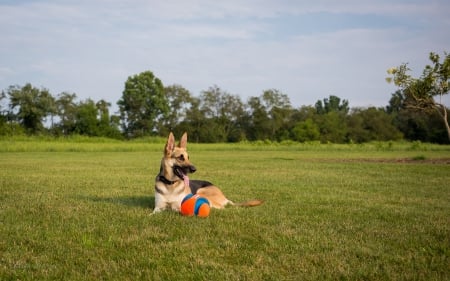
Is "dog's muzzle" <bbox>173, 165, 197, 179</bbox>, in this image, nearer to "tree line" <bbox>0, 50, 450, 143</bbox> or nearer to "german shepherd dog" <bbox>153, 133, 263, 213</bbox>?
"german shepherd dog" <bbox>153, 133, 263, 213</bbox>

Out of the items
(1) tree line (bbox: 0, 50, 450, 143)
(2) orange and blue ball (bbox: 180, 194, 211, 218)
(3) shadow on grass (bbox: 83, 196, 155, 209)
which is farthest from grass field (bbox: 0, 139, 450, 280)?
(1) tree line (bbox: 0, 50, 450, 143)

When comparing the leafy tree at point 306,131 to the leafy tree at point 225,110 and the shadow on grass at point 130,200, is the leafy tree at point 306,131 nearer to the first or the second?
the leafy tree at point 225,110

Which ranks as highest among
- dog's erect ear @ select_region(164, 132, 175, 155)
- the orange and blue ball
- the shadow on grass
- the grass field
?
dog's erect ear @ select_region(164, 132, 175, 155)

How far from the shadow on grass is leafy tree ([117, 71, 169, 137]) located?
2996 inches

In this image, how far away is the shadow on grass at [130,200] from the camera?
32.8 ft

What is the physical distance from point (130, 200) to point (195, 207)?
3002mm

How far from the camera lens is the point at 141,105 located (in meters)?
87.2

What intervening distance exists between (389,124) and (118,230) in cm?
9574

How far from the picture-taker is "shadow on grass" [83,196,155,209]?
1001 centimetres

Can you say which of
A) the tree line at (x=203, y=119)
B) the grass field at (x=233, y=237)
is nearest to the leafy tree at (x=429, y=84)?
the grass field at (x=233, y=237)

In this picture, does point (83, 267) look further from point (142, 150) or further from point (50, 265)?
point (142, 150)

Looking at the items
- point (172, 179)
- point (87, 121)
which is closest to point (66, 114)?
point (87, 121)

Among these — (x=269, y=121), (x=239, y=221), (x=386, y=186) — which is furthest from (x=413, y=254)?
(x=269, y=121)

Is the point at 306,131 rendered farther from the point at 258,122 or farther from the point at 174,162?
the point at 174,162
